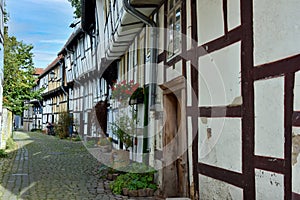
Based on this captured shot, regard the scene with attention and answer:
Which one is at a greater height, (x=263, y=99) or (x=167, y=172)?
(x=263, y=99)

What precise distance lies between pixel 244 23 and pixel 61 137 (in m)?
19.0

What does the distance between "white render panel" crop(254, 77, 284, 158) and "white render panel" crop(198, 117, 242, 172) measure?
381 millimetres

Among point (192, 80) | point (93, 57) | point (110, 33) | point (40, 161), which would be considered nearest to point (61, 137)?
point (93, 57)

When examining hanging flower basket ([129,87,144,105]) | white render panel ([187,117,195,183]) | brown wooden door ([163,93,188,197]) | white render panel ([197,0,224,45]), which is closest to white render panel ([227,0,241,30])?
white render panel ([197,0,224,45])

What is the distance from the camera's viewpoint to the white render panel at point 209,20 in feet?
13.8

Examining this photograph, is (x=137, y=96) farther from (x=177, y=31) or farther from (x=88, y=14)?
Result: (x=88, y=14)

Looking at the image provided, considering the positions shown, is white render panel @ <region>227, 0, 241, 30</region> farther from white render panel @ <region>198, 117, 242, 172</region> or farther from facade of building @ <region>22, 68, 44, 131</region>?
facade of building @ <region>22, 68, 44, 131</region>

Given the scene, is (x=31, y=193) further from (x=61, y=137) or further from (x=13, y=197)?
(x=61, y=137)

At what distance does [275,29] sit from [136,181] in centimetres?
410

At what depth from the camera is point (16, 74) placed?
1994cm

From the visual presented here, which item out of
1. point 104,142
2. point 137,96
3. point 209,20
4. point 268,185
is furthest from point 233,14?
point 104,142

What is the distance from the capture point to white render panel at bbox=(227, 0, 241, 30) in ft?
12.4

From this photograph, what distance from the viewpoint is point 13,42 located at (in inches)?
809

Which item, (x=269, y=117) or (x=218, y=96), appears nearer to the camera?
(x=269, y=117)
